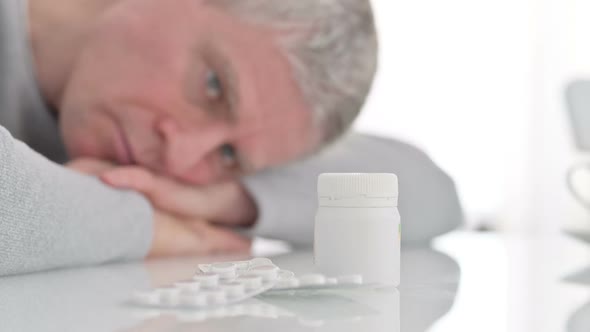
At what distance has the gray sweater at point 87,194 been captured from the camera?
65cm

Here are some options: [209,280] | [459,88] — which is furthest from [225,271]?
[459,88]

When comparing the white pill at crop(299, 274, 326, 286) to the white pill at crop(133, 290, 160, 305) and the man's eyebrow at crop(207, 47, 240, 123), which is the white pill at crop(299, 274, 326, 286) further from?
the man's eyebrow at crop(207, 47, 240, 123)

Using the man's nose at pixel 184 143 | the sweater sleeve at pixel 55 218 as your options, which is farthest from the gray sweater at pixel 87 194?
the man's nose at pixel 184 143

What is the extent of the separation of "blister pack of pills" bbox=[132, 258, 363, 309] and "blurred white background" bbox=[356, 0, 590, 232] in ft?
7.28

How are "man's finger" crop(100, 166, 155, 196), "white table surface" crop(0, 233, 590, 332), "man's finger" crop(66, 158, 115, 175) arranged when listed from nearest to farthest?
"white table surface" crop(0, 233, 590, 332)
"man's finger" crop(100, 166, 155, 196)
"man's finger" crop(66, 158, 115, 175)

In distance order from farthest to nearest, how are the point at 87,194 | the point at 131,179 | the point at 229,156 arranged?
1. the point at 229,156
2. the point at 131,179
3. the point at 87,194

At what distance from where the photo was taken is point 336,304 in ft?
1.69

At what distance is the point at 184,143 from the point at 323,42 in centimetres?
28

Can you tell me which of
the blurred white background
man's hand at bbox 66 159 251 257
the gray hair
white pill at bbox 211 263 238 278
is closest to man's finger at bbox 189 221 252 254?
man's hand at bbox 66 159 251 257

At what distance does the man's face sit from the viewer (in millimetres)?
1132

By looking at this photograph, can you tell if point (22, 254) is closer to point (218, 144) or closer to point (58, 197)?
point (58, 197)

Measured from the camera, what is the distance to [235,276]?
1.80 feet

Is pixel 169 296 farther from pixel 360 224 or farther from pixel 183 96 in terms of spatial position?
pixel 183 96

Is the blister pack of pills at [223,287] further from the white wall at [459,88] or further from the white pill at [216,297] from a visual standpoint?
the white wall at [459,88]
